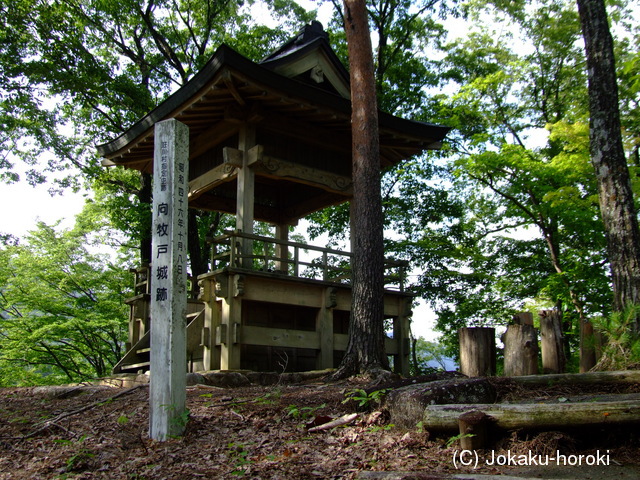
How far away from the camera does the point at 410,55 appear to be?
21.7 metres

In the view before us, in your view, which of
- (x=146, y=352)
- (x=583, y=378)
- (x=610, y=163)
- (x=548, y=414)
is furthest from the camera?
(x=146, y=352)

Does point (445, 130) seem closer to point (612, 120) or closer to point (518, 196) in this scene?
point (612, 120)

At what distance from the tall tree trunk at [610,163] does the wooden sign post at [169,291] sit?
522 cm

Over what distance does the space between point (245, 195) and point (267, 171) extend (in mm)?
797

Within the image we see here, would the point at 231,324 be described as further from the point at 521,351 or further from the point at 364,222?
the point at 521,351

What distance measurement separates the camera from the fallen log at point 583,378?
221 inches

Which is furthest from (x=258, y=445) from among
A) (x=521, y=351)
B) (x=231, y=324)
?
(x=231, y=324)

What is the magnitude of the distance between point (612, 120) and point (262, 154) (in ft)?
22.4

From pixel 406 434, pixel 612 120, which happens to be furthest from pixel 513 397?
pixel 612 120

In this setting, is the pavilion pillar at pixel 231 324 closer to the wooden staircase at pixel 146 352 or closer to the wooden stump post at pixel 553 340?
the wooden staircase at pixel 146 352

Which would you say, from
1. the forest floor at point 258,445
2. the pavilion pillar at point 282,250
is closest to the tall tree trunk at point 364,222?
the forest floor at point 258,445

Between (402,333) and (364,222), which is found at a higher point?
(364,222)

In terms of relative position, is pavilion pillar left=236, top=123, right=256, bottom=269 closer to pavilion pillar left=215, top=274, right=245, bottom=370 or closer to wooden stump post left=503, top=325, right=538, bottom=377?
pavilion pillar left=215, top=274, right=245, bottom=370

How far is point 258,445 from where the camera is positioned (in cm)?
511
